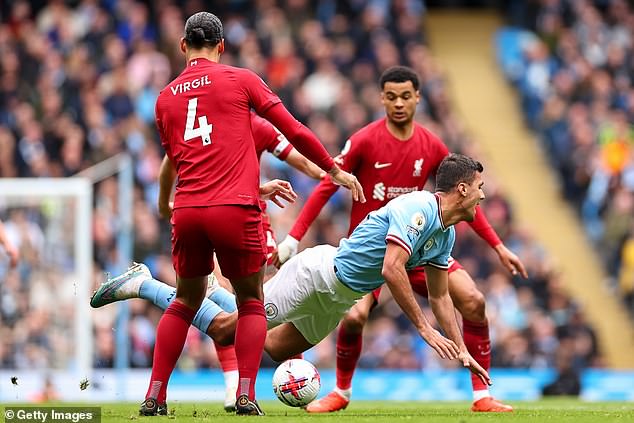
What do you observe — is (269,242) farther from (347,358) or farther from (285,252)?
(347,358)

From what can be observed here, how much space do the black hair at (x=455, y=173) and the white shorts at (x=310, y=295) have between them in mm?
1041

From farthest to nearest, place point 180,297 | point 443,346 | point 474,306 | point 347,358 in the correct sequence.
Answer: point 347,358, point 474,306, point 180,297, point 443,346

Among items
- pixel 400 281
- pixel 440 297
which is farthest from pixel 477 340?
pixel 400 281

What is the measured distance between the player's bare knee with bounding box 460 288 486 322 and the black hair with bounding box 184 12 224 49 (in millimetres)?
2943

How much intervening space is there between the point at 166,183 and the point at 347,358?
6.98ft

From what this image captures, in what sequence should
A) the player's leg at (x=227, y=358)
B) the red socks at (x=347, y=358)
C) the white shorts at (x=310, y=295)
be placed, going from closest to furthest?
1. the white shorts at (x=310, y=295)
2. the player's leg at (x=227, y=358)
3. the red socks at (x=347, y=358)

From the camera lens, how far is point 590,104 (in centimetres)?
2389

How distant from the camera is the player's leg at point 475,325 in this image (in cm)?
1108

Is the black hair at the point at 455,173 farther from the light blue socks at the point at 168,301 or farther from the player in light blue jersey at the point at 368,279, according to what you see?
the light blue socks at the point at 168,301

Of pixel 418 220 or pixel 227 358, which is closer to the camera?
pixel 418 220

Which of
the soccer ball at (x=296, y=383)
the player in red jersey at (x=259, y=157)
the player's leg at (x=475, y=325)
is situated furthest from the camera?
the player's leg at (x=475, y=325)

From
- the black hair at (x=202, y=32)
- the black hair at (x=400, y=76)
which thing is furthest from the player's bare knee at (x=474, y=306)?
the black hair at (x=202, y=32)

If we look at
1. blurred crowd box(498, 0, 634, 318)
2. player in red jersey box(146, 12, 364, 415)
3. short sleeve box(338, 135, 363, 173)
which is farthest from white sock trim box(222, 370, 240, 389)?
blurred crowd box(498, 0, 634, 318)

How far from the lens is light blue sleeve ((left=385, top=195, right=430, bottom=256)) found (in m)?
9.60
